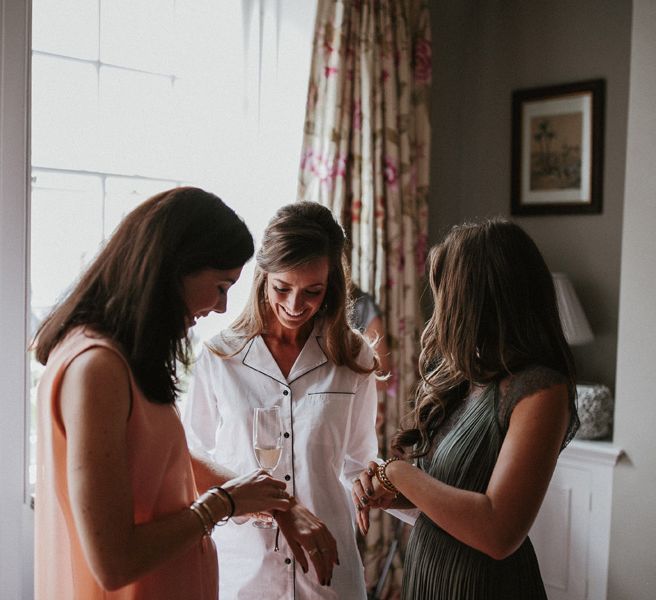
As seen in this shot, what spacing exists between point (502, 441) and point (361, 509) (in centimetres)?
38

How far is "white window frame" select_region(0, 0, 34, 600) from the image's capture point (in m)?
2.07

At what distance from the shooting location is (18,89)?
6.84 feet

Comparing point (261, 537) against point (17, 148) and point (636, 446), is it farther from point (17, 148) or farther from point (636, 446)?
point (636, 446)

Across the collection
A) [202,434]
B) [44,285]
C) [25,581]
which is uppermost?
[44,285]

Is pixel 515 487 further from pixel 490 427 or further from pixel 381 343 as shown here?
pixel 381 343

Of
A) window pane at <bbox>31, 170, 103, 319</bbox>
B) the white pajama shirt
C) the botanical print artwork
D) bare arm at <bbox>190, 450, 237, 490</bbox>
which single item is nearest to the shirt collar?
the white pajama shirt

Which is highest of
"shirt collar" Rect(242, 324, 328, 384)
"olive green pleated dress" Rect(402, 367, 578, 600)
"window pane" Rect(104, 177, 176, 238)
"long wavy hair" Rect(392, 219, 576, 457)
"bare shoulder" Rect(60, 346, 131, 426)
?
"window pane" Rect(104, 177, 176, 238)

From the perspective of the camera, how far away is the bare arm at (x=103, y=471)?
107 centimetres

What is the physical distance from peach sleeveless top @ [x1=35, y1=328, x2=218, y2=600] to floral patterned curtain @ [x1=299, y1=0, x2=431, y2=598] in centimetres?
196

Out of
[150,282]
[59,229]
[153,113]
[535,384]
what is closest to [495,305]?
[535,384]

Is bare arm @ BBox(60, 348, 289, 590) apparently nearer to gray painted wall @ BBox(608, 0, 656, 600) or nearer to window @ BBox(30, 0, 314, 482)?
window @ BBox(30, 0, 314, 482)

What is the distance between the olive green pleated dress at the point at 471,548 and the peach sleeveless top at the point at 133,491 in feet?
1.68

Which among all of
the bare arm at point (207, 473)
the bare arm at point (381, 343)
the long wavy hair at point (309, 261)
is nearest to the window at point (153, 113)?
the bare arm at point (381, 343)

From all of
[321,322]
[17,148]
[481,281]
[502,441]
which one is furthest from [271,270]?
[17,148]
